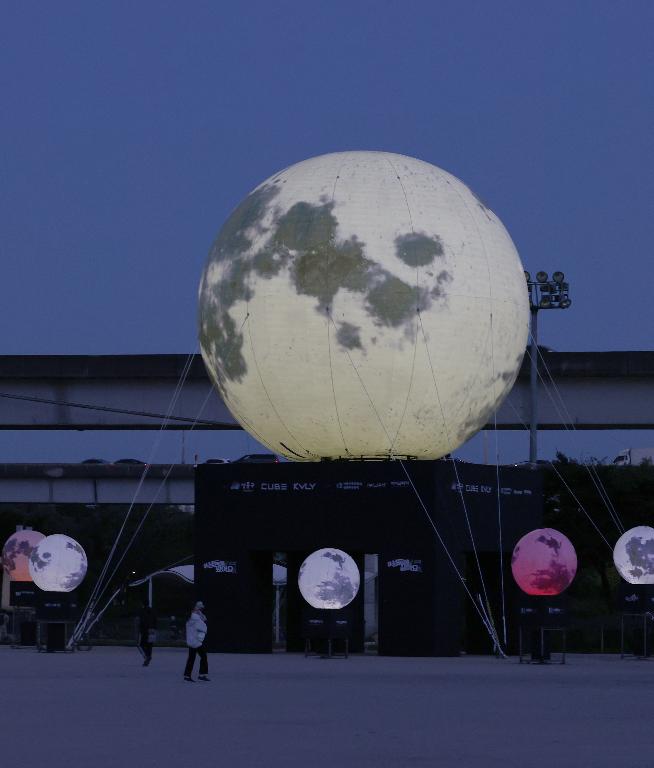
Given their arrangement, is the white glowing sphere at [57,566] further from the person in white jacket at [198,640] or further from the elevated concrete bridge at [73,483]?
the elevated concrete bridge at [73,483]

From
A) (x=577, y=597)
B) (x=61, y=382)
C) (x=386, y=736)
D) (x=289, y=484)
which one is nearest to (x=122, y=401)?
(x=61, y=382)

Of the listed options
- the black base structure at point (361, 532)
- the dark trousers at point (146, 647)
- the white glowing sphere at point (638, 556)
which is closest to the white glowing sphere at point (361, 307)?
the black base structure at point (361, 532)

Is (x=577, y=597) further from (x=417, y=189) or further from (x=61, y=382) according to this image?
(x=417, y=189)

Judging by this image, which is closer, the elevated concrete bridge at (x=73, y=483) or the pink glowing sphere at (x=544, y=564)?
the pink glowing sphere at (x=544, y=564)

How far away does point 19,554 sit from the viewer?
133 ft

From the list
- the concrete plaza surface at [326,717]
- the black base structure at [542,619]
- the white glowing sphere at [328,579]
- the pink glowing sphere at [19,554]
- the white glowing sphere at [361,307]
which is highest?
the white glowing sphere at [361,307]

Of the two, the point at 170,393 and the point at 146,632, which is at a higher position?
the point at 170,393

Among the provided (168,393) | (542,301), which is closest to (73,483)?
(168,393)

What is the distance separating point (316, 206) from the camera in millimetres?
32219

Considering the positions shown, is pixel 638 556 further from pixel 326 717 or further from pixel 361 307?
pixel 326 717

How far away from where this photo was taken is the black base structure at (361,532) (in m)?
32.2

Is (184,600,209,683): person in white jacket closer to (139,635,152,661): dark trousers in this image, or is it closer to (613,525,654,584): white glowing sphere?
(139,635,152,661): dark trousers

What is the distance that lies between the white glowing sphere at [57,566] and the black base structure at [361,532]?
2317 millimetres

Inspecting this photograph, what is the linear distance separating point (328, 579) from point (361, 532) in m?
1.74
